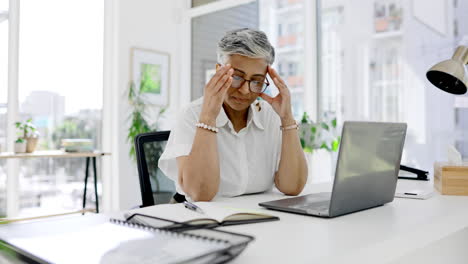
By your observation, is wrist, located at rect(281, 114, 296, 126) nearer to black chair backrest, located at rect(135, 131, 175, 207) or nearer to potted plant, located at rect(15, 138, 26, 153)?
black chair backrest, located at rect(135, 131, 175, 207)

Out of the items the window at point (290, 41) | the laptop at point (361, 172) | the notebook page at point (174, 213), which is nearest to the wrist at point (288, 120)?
the laptop at point (361, 172)

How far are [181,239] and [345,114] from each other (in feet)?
9.52

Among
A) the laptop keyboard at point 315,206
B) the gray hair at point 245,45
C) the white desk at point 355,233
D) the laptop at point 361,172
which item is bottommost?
the white desk at point 355,233

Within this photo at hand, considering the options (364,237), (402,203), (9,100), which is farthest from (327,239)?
(9,100)

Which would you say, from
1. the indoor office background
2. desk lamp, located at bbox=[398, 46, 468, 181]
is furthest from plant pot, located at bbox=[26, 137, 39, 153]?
desk lamp, located at bbox=[398, 46, 468, 181]

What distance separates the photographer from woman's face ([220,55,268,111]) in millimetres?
1402

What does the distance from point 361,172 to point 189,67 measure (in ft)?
13.9

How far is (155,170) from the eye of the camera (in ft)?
6.06

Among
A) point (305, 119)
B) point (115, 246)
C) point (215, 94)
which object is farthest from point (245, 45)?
point (305, 119)

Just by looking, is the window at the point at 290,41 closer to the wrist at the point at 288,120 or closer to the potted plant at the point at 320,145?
the potted plant at the point at 320,145

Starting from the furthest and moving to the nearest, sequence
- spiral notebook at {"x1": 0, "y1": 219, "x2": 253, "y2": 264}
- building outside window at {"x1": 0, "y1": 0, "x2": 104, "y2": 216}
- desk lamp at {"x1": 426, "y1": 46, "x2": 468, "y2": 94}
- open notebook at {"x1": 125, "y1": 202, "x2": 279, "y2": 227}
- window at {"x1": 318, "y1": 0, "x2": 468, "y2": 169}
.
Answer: building outside window at {"x1": 0, "y1": 0, "x2": 104, "y2": 216}
window at {"x1": 318, "y1": 0, "x2": 468, "y2": 169}
desk lamp at {"x1": 426, "y1": 46, "x2": 468, "y2": 94}
open notebook at {"x1": 125, "y1": 202, "x2": 279, "y2": 227}
spiral notebook at {"x1": 0, "y1": 219, "x2": 253, "y2": 264}

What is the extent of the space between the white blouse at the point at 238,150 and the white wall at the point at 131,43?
300cm

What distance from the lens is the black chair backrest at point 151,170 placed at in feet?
5.62

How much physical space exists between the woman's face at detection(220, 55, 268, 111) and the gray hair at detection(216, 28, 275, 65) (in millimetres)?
20
